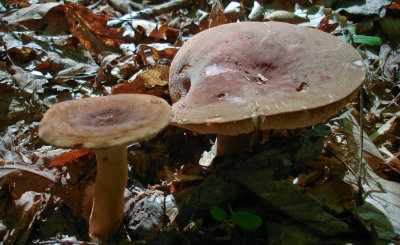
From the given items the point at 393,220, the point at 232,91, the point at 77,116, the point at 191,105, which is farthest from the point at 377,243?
the point at 77,116

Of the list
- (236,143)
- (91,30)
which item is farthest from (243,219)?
(91,30)

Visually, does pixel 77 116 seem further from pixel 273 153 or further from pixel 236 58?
pixel 273 153

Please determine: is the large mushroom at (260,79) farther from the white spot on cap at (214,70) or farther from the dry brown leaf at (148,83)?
the dry brown leaf at (148,83)

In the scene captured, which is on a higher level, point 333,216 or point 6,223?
point 333,216

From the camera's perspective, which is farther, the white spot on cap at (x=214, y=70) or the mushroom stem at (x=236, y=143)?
the mushroom stem at (x=236, y=143)

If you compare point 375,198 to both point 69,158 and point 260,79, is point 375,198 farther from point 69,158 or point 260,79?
point 69,158

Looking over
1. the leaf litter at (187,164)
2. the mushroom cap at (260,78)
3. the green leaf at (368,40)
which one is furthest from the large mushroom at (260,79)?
the green leaf at (368,40)
